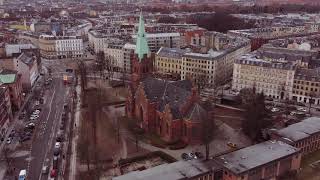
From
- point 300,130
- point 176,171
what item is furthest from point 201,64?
point 176,171

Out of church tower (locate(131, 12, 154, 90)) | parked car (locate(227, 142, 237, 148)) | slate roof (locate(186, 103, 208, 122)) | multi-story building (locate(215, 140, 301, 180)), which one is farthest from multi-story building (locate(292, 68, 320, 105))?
church tower (locate(131, 12, 154, 90))

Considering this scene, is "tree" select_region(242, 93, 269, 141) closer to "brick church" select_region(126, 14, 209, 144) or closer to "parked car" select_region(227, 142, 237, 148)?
"parked car" select_region(227, 142, 237, 148)

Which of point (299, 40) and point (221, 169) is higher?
point (299, 40)

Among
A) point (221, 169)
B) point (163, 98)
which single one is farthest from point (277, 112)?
point (221, 169)

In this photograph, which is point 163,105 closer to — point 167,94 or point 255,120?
point 167,94

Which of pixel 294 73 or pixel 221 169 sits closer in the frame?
pixel 221 169

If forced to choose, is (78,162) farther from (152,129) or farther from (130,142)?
(152,129)

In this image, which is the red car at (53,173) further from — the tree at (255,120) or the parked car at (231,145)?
the tree at (255,120)
